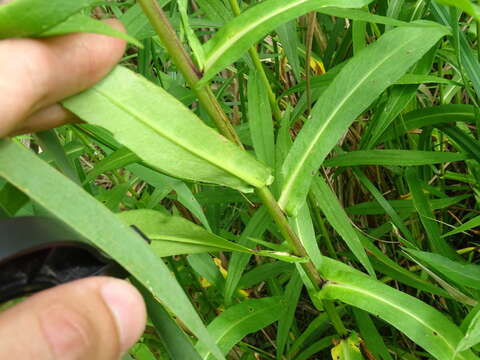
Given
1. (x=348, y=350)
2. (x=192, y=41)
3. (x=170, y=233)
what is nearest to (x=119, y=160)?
(x=170, y=233)

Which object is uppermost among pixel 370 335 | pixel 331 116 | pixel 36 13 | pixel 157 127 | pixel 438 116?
pixel 36 13

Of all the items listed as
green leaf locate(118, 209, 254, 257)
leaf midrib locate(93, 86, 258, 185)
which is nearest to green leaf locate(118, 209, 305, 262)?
green leaf locate(118, 209, 254, 257)

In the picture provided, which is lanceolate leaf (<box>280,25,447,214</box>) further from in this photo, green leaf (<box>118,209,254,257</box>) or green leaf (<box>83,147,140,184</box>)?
green leaf (<box>83,147,140,184</box>)

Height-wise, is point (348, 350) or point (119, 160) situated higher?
point (119, 160)

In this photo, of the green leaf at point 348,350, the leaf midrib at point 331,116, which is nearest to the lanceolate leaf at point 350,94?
the leaf midrib at point 331,116

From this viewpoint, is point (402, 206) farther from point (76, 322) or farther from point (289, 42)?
point (76, 322)

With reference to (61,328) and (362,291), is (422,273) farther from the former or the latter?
(61,328)

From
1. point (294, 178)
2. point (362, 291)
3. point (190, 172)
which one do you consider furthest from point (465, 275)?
point (190, 172)
